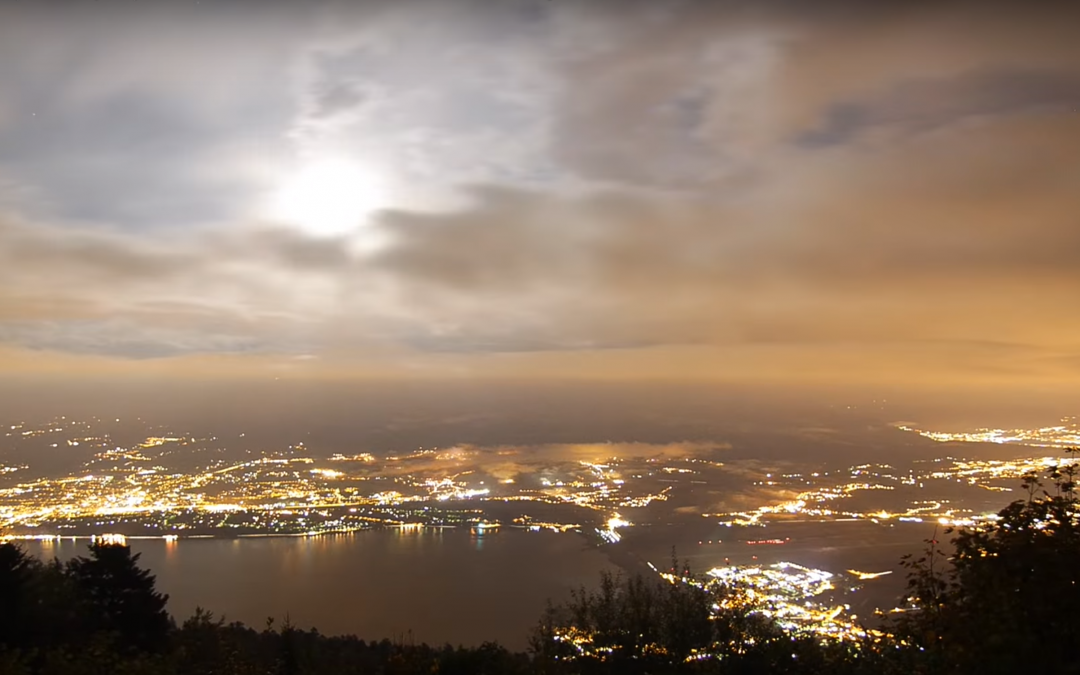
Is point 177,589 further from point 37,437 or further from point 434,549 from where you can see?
point 37,437

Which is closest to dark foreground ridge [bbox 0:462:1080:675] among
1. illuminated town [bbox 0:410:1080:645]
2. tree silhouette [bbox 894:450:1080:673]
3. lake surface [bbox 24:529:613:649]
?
tree silhouette [bbox 894:450:1080:673]

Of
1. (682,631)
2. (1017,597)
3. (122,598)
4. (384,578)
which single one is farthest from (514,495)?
(1017,597)

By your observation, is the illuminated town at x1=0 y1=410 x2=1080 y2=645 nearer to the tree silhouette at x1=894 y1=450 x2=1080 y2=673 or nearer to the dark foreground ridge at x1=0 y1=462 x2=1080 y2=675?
the dark foreground ridge at x1=0 y1=462 x2=1080 y2=675

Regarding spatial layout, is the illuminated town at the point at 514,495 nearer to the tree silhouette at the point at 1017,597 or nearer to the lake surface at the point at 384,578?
the lake surface at the point at 384,578

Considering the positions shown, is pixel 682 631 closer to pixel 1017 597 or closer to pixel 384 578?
pixel 1017 597

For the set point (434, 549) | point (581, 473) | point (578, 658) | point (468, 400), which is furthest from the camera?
point (468, 400)

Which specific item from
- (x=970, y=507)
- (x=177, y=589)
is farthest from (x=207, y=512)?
(x=970, y=507)
